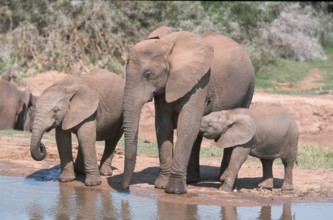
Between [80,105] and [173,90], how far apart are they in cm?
120

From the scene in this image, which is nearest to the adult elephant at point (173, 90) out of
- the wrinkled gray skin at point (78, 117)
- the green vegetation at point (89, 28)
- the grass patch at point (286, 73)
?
→ the wrinkled gray skin at point (78, 117)

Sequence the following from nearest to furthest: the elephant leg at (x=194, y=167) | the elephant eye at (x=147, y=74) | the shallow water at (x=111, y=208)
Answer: the shallow water at (x=111, y=208) → the elephant eye at (x=147, y=74) → the elephant leg at (x=194, y=167)

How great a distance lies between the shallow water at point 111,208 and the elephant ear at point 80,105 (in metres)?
0.80

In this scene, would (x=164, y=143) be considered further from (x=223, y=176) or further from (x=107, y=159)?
(x=107, y=159)

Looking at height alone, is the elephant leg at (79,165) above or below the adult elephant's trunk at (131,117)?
below

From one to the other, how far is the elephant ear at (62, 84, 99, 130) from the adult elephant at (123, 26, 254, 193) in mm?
744

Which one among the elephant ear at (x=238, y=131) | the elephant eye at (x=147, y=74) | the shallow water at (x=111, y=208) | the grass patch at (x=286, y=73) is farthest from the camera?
the grass patch at (x=286, y=73)

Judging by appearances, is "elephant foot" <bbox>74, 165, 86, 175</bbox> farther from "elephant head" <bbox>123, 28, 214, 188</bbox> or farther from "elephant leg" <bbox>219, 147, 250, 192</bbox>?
"elephant leg" <bbox>219, 147, 250, 192</bbox>

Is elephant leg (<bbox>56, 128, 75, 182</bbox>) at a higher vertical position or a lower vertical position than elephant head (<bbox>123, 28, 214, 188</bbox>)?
lower

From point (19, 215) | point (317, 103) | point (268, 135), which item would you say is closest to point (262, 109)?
point (268, 135)

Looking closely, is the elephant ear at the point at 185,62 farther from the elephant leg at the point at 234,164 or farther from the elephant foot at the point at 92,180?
the elephant foot at the point at 92,180

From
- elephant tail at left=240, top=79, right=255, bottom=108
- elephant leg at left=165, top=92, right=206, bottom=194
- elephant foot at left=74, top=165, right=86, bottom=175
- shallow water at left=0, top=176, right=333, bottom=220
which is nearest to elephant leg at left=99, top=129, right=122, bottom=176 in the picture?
elephant foot at left=74, top=165, right=86, bottom=175

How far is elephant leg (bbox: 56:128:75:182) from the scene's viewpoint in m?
9.60

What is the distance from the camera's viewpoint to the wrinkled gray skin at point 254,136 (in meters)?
9.19
